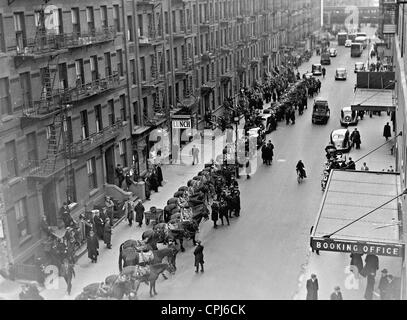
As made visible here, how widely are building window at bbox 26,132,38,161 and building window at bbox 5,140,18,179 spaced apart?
95cm

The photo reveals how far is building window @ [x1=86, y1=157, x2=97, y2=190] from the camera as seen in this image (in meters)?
30.2

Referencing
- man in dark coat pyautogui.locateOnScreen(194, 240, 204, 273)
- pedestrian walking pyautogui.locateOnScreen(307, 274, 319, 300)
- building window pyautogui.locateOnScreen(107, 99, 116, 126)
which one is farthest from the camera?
building window pyautogui.locateOnScreen(107, 99, 116, 126)

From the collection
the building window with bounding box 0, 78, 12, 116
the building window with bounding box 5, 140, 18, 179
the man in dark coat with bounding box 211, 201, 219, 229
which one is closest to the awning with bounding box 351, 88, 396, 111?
the man in dark coat with bounding box 211, 201, 219, 229

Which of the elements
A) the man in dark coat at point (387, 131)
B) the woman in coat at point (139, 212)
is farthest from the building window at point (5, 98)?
the man in dark coat at point (387, 131)

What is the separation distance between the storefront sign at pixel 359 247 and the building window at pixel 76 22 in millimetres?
16206

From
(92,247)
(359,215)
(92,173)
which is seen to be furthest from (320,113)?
(92,247)

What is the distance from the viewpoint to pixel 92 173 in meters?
30.5

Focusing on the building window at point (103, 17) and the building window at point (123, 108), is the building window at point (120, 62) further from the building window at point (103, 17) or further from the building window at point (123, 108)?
the building window at point (103, 17)

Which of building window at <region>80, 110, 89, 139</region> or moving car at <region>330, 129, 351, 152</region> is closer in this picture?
building window at <region>80, 110, 89, 139</region>

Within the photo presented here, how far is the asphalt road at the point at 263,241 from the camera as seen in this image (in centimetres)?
2080

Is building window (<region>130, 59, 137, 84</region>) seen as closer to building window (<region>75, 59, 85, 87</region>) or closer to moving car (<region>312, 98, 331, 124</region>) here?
building window (<region>75, 59, 85, 87</region>)

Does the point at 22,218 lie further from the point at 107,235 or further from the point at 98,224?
the point at 107,235

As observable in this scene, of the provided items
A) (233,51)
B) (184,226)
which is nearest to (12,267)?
(184,226)

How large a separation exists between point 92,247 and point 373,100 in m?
25.7
